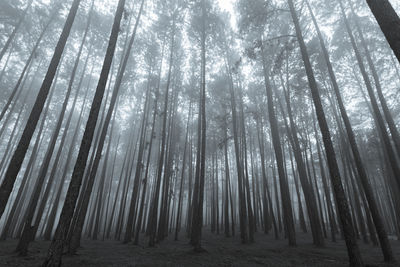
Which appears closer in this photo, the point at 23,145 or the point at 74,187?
the point at 74,187

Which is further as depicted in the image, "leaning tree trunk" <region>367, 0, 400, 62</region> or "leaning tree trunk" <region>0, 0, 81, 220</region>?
"leaning tree trunk" <region>0, 0, 81, 220</region>

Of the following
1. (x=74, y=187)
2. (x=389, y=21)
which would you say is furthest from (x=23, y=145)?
(x=389, y=21)

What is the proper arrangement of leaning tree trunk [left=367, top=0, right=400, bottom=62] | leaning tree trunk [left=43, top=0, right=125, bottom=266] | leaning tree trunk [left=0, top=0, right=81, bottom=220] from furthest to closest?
leaning tree trunk [left=0, top=0, right=81, bottom=220] → leaning tree trunk [left=43, top=0, right=125, bottom=266] → leaning tree trunk [left=367, top=0, right=400, bottom=62]

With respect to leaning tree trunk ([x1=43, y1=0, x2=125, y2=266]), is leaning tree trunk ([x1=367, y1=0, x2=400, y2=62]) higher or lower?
higher

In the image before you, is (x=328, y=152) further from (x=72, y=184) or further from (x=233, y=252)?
(x=72, y=184)

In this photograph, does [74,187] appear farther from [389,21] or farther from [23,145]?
[389,21]

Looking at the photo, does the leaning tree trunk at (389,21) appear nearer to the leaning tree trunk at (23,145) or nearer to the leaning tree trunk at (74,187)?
the leaning tree trunk at (74,187)

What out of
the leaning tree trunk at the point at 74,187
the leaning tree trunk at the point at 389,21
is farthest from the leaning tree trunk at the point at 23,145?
the leaning tree trunk at the point at 389,21

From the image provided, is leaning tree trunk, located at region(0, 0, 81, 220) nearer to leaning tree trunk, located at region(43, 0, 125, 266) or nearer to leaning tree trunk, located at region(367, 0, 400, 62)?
leaning tree trunk, located at region(43, 0, 125, 266)

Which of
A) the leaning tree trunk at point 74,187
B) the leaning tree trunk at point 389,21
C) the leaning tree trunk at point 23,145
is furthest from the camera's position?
the leaning tree trunk at point 23,145

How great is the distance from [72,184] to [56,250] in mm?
1414

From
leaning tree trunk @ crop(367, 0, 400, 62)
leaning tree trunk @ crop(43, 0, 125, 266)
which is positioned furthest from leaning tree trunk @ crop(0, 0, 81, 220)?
leaning tree trunk @ crop(367, 0, 400, 62)

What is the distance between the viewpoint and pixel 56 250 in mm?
4629

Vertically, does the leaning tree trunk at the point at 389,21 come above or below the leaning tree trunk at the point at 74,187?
above
